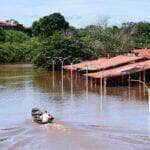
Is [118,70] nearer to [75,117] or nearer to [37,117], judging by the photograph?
[75,117]

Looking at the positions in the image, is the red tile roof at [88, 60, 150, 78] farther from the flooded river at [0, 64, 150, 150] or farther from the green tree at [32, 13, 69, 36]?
the green tree at [32, 13, 69, 36]

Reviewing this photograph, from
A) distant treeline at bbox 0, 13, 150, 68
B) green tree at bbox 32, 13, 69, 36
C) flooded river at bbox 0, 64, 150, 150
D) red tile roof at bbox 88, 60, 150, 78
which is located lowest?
flooded river at bbox 0, 64, 150, 150

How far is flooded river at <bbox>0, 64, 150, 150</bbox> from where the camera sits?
2952cm

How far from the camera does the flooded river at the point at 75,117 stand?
29.5 metres

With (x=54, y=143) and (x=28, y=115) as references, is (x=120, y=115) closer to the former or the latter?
(x=28, y=115)

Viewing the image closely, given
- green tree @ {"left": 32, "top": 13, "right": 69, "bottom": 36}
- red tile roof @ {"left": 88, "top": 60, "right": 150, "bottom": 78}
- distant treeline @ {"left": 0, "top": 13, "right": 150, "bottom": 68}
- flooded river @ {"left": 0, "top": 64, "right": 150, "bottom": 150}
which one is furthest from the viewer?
green tree @ {"left": 32, "top": 13, "right": 69, "bottom": 36}

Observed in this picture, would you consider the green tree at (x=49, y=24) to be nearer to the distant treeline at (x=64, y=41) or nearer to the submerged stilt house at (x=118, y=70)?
the distant treeline at (x=64, y=41)

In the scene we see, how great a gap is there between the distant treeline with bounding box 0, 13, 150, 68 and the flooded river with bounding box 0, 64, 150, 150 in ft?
57.1

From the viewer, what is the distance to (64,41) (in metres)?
77.4

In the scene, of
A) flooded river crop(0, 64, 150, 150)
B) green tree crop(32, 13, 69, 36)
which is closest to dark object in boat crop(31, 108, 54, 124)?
flooded river crop(0, 64, 150, 150)

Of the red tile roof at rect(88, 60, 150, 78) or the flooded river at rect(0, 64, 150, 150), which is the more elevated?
the red tile roof at rect(88, 60, 150, 78)

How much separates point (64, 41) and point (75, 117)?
40.7m

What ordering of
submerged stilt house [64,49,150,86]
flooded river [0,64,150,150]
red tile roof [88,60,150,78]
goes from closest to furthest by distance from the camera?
flooded river [0,64,150,150] → red tile roof [88,60,150,78] → submerged stilt house [64,49,150,86]

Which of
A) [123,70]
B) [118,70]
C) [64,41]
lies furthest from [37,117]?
[64,41]
